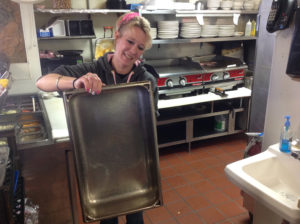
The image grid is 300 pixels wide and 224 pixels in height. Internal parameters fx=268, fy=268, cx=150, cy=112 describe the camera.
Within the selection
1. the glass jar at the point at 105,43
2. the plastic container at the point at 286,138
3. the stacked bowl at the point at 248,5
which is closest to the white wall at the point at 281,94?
the plastic container at the point at 286,138

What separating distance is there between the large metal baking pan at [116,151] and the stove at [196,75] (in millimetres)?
1877

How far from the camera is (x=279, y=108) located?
1662 mm

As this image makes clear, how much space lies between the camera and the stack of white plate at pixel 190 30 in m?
3.24

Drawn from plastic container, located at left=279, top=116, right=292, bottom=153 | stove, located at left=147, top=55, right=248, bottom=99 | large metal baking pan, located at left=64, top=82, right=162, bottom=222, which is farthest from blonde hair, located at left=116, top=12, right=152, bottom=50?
stove, located at left=147, top=55, right=248, bottom=99

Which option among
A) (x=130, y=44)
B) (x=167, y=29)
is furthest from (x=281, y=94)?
(x=167, y=29)

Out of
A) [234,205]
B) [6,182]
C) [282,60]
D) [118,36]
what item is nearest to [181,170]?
[234,205]

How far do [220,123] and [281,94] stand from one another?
6.31ft

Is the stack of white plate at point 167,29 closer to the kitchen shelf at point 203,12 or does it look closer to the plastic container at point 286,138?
the kitchen shelf at point 203,12

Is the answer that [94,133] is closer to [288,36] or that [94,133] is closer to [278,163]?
[278,163]

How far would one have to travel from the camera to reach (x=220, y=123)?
353 cm

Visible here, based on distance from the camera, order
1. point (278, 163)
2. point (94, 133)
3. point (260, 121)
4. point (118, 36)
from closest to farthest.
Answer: point (94, 133) < point (118, 36) < point (278, 163) < point (260, 121)

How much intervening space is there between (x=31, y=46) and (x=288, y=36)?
2.09 meters

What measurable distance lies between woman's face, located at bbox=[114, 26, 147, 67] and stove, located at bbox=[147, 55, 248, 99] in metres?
1.77

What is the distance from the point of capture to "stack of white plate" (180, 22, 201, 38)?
3244mm
